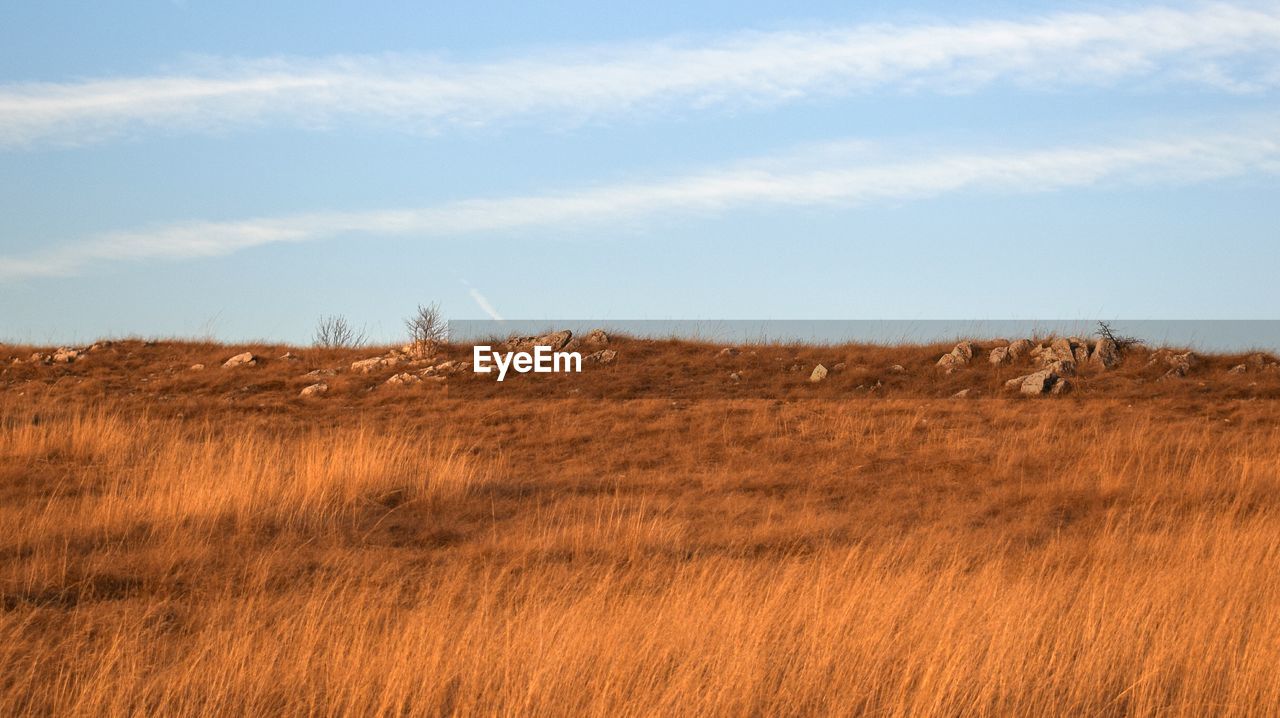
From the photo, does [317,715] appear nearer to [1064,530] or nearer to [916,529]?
[916,529]

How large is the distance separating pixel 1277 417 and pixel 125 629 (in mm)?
16001

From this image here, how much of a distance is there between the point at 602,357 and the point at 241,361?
7870 mm

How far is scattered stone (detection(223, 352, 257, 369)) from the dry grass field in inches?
200

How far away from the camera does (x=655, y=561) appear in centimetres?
765

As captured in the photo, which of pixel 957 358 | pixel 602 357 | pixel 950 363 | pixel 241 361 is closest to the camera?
pixel 950 363

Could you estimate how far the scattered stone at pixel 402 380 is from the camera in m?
20.1

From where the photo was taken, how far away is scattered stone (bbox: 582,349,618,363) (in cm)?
2167

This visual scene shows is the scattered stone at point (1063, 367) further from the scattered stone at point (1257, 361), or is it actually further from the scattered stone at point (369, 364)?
the scattered stone at point (369, 364)

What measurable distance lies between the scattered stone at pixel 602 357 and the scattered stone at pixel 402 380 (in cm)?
356

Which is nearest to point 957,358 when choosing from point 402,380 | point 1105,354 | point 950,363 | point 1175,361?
point 950,363

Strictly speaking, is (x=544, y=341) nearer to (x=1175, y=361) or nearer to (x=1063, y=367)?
(x=1063, y=367)

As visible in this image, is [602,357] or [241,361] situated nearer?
[602,357]

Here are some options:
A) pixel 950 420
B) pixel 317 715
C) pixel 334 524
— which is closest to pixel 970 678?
pixel 317 715

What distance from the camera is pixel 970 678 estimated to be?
4.79m
